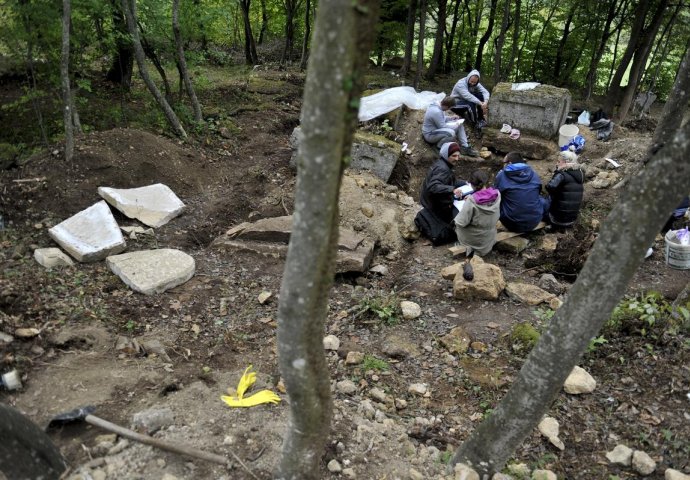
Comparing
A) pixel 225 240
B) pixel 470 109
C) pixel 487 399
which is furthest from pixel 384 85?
pixel 487 399

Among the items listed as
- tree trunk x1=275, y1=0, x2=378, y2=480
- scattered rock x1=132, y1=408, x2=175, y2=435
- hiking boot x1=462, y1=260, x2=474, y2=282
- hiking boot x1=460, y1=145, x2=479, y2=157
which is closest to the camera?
tree trunk x1=275, y1=0, x2=378, y2=480

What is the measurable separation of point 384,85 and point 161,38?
20.9 ft

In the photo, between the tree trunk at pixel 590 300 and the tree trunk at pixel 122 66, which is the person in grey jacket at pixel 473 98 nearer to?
the tree trunk at pixel 122 66

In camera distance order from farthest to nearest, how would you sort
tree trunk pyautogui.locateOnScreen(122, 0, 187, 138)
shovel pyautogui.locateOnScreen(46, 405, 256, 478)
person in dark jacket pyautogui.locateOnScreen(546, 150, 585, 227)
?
tree trunk pyautogui.locateOnScreen(122, 0, 187, 138), person in dark jacket pyautogui.locateOnScreen(546, 150, 585, 227), shovel pyautogui.locateOnScreen(46, 405, 256, 478)

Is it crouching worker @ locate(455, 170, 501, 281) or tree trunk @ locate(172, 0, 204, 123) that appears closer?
crouching worker @ locate(455, 170, 501, 281)

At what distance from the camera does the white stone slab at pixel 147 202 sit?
6656 mm

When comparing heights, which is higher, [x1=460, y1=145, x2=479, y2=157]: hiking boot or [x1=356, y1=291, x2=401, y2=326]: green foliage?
[x1=460, y1=145, x2=479, y2=157]: hiking boot

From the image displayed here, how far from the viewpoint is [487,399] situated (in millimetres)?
4148

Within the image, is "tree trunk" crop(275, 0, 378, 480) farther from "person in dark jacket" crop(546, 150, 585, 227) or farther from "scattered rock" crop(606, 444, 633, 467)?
"person in dark jacket" crop(546, 150, 585, 227)

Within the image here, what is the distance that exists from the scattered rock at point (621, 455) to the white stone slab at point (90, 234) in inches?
215

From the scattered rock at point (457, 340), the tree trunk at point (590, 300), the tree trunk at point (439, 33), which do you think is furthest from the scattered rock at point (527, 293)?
the tree trunk at point (439, 33)

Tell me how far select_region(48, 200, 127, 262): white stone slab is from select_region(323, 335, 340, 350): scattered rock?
296 centimetres

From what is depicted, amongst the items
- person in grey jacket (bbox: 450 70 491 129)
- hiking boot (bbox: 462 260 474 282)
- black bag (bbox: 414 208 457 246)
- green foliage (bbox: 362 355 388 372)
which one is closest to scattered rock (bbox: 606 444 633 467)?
green foliage (bbox: 362 355 388 372)

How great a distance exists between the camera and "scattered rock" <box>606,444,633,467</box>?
3.54 meters
